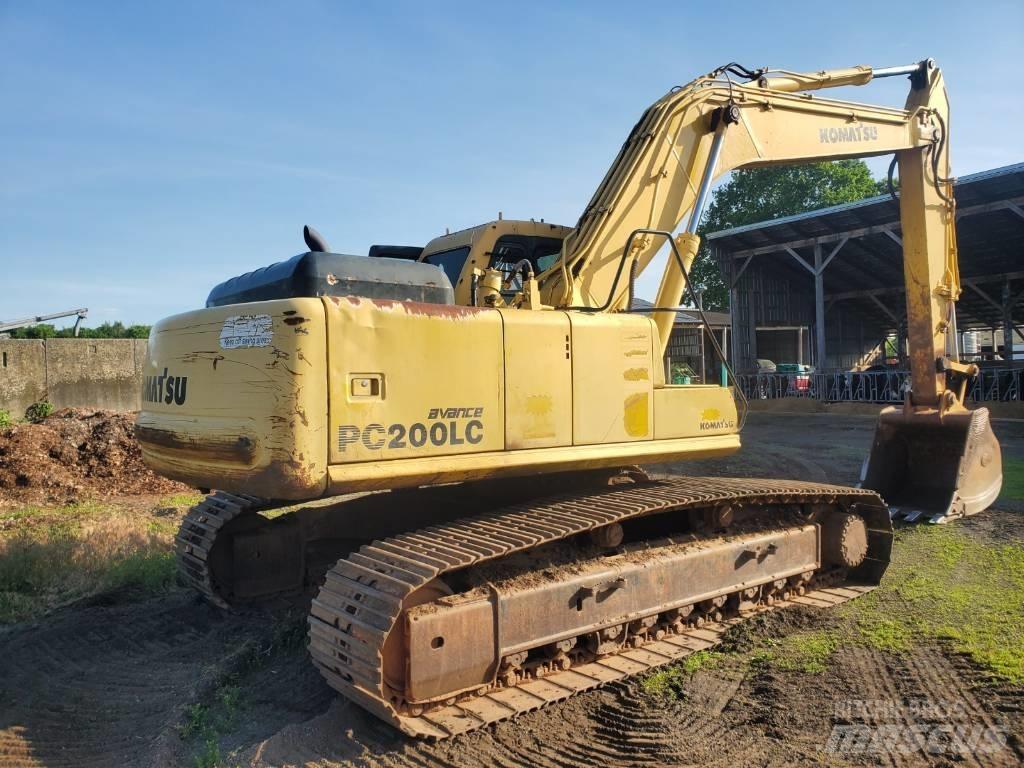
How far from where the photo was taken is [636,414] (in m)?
5.02

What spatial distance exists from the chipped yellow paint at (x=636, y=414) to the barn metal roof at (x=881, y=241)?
1612cm

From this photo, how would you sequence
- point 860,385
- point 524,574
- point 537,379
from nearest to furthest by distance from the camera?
point 524,574, point 537,379, point 860,385

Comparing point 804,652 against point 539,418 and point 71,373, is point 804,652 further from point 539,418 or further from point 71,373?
point 71,373

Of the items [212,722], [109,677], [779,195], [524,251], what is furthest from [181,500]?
[779,195]

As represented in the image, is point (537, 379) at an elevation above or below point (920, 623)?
above

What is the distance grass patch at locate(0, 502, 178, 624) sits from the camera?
20.7 feet

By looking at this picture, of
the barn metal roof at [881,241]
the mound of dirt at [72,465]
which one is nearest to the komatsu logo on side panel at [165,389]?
the mound of dirt at [72,465]

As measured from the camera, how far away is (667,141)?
592 centimetres

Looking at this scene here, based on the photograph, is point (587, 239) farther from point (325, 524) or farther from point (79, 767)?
point (79, 767)

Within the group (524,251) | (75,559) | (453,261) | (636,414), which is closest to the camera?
(636,414)

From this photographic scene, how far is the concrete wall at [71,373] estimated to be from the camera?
571 inches

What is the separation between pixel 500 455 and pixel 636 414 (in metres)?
1.05

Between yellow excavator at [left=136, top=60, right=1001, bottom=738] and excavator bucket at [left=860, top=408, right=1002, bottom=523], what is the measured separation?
2269mm

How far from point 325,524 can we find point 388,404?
2.05 m
